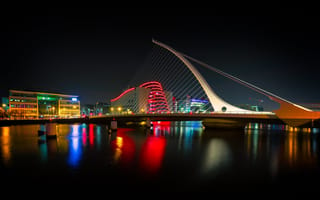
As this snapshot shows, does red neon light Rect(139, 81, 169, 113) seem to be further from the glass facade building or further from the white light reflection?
the white light reflection

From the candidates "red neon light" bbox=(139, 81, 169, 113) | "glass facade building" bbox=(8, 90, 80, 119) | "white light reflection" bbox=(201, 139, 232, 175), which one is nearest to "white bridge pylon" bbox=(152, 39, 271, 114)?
"white light reflection" bbox=(201, 139, 232, 175)

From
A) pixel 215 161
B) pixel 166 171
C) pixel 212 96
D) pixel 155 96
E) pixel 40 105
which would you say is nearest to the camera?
pixel 166 171

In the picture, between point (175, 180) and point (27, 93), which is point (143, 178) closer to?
point (175, 180)

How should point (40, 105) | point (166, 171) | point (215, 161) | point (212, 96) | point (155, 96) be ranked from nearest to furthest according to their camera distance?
point (166, 171)
point (215, 161)
point (212, 96)
point (40, 105)
point (155, 96)

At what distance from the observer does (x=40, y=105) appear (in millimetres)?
72688

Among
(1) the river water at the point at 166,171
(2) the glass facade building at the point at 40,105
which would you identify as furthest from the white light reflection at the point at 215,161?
(2) the glass facade building at the point at 40,105

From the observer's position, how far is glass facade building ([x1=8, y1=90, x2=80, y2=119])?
214ft

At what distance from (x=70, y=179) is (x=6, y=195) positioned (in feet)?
7.61

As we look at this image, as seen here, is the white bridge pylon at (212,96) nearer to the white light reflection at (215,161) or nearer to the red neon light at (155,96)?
the white light reflection at (215,161)

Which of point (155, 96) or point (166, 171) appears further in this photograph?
point (155, 96)

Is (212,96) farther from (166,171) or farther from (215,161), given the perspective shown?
(166,171)

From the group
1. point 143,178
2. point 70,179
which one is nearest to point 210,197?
point 143,178

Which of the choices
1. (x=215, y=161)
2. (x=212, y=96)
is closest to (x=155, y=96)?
(x=212, y=96)

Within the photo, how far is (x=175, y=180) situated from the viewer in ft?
29.5
